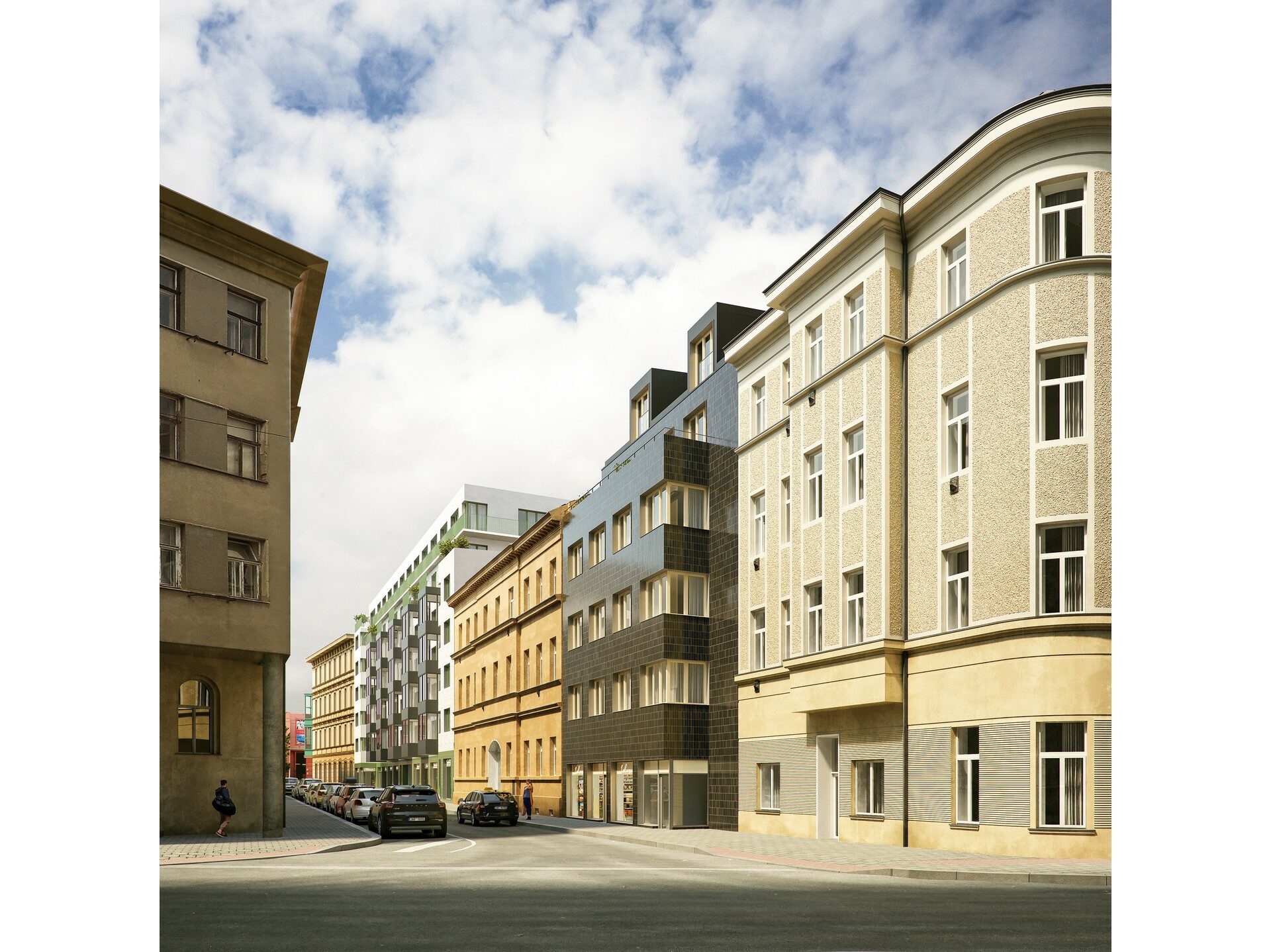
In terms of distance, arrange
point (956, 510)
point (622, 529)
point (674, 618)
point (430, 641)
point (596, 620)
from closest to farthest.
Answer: point (956, 510) < point (674, 618) < point (622, 529) < point (596, 620) < point (430, 641)

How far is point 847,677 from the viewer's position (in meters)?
30.7

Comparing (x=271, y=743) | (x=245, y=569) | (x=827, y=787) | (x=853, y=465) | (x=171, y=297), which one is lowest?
(x=827, y=787)

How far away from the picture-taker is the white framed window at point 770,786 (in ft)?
117

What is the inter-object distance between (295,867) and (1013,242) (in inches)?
711

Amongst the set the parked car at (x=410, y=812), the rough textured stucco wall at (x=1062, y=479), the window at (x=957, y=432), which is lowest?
the parked car at (x=410, y=812)

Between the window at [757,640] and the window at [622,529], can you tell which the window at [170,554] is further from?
the window at [622,529]

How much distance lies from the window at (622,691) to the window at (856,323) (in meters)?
17.8

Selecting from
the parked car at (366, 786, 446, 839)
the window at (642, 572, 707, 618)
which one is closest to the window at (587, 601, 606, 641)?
the window at (642, 572, 707, 618)

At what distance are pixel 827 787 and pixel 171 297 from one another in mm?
19913

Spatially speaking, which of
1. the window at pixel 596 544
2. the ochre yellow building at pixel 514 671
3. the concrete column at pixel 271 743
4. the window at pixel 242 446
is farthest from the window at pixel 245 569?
the ochre yellow building at pixel 514 671

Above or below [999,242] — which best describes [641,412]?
below

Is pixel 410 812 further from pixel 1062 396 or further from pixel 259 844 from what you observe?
pixel 1062 396

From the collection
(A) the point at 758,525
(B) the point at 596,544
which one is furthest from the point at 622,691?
(A) the point at 758,525
